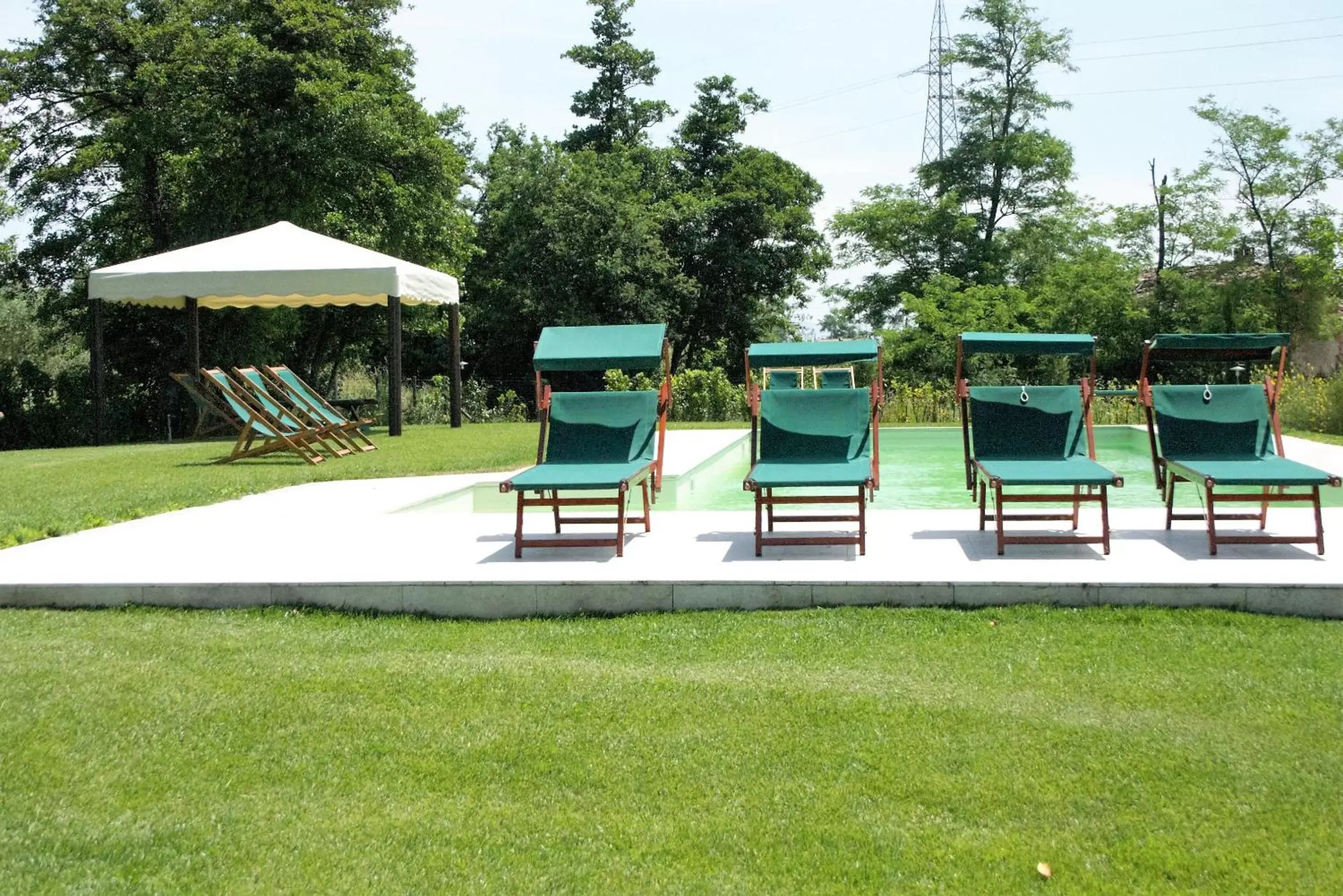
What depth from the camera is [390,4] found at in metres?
23.1

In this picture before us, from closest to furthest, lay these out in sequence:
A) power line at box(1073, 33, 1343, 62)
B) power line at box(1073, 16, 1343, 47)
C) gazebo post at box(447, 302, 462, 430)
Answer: gazebo post at box(447, 302, 462, 430)
power line at box(1073, 33, 1343, 62)
power line at box(1073, 16, 1343, 47)

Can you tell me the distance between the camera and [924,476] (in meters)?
11.7

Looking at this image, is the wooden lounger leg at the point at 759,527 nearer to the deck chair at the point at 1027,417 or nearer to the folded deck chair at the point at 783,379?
the deck chair at the point at 1027,417

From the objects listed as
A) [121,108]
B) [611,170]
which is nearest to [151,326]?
[121,108]

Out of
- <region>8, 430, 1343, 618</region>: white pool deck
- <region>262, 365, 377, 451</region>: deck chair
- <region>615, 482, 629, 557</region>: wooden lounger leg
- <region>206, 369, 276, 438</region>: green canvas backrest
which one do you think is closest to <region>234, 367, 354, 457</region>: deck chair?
<region>262, 365, 377, 451</region>: deck chair

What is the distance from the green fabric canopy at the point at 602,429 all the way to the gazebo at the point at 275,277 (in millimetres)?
8174

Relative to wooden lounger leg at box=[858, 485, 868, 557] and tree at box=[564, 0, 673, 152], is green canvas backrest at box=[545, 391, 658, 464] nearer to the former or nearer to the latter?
wooden lounger leg at box=[858, 485, 868, 557]

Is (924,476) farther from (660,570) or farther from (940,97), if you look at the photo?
(940,97)

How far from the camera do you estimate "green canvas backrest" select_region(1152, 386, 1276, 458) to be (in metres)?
6.66

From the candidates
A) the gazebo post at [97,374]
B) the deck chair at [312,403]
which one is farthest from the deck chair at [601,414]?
the gazebo post at [97,374]

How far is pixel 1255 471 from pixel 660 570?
3044 mm

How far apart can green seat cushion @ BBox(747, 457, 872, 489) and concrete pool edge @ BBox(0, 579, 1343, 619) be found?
35.8 inches

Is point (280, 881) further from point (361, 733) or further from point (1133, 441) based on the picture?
point (1133, 441)

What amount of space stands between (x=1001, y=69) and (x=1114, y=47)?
4.96 m
